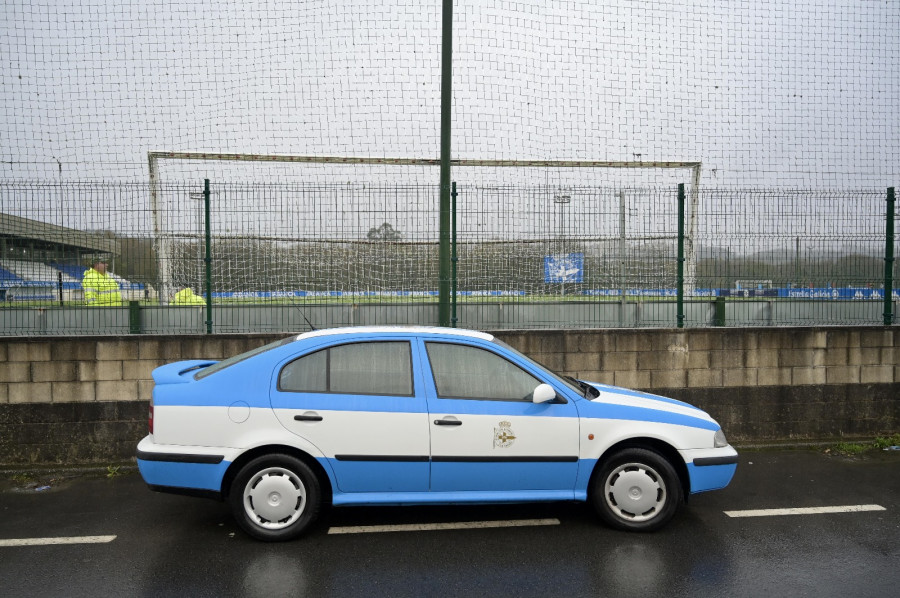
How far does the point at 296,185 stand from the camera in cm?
738

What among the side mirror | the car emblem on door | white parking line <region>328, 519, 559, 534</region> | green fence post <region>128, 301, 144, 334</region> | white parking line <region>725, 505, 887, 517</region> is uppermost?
green fence post <region>128, 301, 144, 334</region>

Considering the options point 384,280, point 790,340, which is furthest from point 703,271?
point 384,280

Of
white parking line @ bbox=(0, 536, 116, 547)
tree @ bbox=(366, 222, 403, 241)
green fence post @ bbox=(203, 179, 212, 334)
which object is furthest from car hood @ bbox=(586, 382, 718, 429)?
green fence post @ bbox=(203, 179, 212, 334)

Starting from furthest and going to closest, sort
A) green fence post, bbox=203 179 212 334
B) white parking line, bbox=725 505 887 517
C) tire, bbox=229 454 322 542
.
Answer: green fence post, bbox=203 179 212 334
white parking line, bbox=725 505 887 517
tire, bbox=229 454 322 542

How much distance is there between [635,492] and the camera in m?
4.65

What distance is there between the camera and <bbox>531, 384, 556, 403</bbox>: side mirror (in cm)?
450

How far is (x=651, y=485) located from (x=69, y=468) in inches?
218

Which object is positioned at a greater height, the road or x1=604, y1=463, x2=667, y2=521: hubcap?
x1=604, y1=463, x2=667, y2=521: hubcap

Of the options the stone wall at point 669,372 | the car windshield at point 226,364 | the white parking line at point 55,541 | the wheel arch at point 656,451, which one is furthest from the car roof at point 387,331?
the stone wall at point 669,372

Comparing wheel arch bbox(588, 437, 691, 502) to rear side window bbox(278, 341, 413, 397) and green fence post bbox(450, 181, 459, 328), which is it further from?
green fence post bbox(450, 181, 459, 328)

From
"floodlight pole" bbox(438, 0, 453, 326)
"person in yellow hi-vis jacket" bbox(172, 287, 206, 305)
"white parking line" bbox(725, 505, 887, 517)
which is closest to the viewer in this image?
"white parking line" bbox(725, 505, 887, 517)

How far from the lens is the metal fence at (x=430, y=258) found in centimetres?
712

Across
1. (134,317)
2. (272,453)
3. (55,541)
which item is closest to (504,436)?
(272,453)

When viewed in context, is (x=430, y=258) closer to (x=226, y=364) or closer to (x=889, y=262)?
(x=226, y=364)
